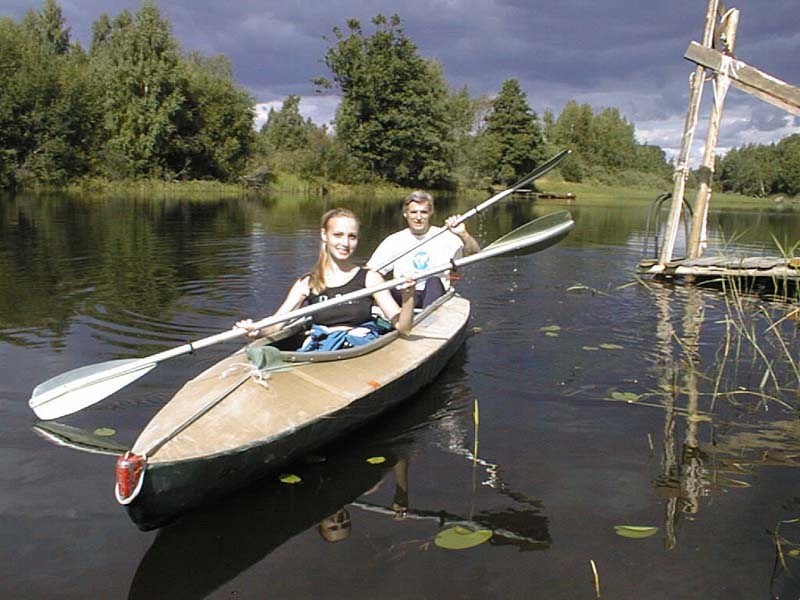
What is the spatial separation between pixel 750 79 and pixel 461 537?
9.06m

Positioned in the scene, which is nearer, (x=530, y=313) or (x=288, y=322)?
(x=288, y=322)

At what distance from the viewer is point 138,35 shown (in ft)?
121

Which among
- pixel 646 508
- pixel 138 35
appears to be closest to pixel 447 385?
pixel 646 508

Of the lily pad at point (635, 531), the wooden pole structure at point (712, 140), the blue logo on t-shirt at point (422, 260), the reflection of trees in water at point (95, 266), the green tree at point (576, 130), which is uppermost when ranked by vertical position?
the green tree at point (576, 130)

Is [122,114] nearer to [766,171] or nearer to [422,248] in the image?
[422,248]

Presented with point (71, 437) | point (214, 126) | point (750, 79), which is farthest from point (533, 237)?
point (214, 126)

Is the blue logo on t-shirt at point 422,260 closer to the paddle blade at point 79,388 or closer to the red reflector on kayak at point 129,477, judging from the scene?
the paddle blade at point 79,388

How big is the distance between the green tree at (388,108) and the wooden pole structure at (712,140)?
37.6 metres

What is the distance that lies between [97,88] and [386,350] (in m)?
38.1

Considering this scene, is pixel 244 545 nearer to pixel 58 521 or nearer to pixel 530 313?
pixel 58 521

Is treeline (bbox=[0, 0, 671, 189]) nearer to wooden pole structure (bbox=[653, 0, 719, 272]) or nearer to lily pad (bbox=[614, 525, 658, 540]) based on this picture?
wooden pole structure (bbox=[653, 0, 719, 272])

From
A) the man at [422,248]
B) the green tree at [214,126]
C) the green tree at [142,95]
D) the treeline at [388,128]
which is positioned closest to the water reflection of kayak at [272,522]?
the man at [422,248]

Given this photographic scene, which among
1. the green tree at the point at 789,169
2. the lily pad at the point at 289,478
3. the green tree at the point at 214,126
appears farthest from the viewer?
the green tree at the point at 789,169

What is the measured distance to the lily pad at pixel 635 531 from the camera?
3.48 m
